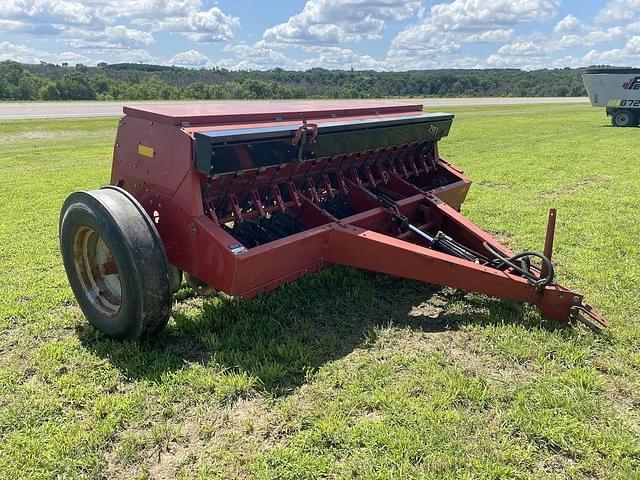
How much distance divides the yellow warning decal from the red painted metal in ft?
0.03

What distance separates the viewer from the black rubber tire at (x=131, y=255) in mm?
3023

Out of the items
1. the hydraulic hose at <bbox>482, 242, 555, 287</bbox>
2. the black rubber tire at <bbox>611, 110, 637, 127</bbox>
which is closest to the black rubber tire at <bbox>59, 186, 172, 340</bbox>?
the hydraulic hose at <bbox>482, 242, 555, 287</bbox>

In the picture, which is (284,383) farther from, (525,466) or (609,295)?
(609,295)

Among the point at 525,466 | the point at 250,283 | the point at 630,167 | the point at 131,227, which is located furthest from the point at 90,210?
the point at 630,167

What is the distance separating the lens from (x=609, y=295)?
4.18 meters

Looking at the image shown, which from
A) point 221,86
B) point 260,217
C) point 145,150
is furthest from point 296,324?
Answer: point 221,86

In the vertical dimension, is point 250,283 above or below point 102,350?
above

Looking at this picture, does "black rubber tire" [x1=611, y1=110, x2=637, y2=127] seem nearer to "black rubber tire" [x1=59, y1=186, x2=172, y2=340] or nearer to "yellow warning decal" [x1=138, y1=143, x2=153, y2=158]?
"yellow warning decal" [x1=138, y1=143, x2=153, y2=158]

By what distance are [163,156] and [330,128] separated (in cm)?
119

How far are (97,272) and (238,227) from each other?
105 cm

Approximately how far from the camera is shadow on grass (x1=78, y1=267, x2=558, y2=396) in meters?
3.15

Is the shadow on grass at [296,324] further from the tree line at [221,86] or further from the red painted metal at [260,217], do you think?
the tree line at [221,86]

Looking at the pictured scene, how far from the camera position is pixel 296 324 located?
3.65m

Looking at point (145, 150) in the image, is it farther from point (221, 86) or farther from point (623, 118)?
point (221, 86)
